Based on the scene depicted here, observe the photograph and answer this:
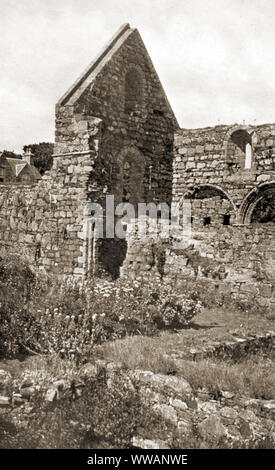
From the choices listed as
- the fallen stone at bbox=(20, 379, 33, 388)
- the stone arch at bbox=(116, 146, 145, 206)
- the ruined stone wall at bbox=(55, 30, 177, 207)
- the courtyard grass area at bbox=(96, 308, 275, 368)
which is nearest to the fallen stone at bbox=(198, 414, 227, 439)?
the courtyard grass area at bbox=(96, 308, 275, 368)

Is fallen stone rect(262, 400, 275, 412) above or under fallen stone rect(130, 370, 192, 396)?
under

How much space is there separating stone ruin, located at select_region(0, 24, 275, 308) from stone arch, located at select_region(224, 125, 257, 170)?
0.12ft

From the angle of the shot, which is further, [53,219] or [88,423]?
[53,219]

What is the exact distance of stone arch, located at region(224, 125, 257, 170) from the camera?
16422 mm

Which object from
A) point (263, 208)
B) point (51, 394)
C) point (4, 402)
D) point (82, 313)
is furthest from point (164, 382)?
point (263, 208)

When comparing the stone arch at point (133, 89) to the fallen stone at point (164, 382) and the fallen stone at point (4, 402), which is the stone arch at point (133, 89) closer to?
the fallen stone at point (164, 382)

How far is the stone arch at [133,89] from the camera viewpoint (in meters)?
15.1

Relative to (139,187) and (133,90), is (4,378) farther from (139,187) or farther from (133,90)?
(133,90)

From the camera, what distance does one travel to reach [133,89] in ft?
50.7

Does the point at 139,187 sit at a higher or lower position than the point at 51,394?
higher

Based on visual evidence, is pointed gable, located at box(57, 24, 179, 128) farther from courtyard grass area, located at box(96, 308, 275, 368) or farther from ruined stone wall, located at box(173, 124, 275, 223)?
courtyard grass area, located at box(96, 308, 275, 368)

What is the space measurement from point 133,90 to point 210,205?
4910 millimetres
